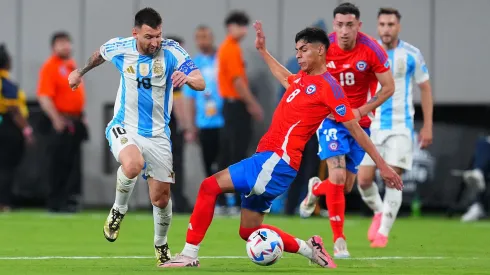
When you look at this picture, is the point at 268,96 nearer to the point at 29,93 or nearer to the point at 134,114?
the point at 29,93

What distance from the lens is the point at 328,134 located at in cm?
1138

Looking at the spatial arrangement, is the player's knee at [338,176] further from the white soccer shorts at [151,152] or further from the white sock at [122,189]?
the white sock at [122,189]

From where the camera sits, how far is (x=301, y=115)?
31.6 ft

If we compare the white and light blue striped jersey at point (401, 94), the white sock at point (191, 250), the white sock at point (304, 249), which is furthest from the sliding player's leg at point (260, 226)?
the white and light blue striped jersey at point (401, 94)

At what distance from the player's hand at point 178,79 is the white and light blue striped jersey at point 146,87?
0.68m

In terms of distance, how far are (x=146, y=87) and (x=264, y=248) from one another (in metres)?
1.93

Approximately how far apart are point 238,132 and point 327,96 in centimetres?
827

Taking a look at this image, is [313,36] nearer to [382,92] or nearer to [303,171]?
[382,92]

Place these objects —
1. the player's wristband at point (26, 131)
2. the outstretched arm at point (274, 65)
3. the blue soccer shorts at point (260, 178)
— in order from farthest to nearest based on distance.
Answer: the player's wristband at point (26, 131)
the outstretched arm at point (274, 65)
the blue soccer shorts at point (260, 178)

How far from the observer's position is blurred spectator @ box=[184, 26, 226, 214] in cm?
1842

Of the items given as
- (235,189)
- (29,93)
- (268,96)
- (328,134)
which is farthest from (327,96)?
(29,93)

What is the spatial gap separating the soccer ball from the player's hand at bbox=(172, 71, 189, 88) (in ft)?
4.35

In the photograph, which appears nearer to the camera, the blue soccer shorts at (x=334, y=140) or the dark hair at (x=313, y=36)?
the dark hair at (x=313, y=36)

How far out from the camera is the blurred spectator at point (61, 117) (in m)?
18.1
